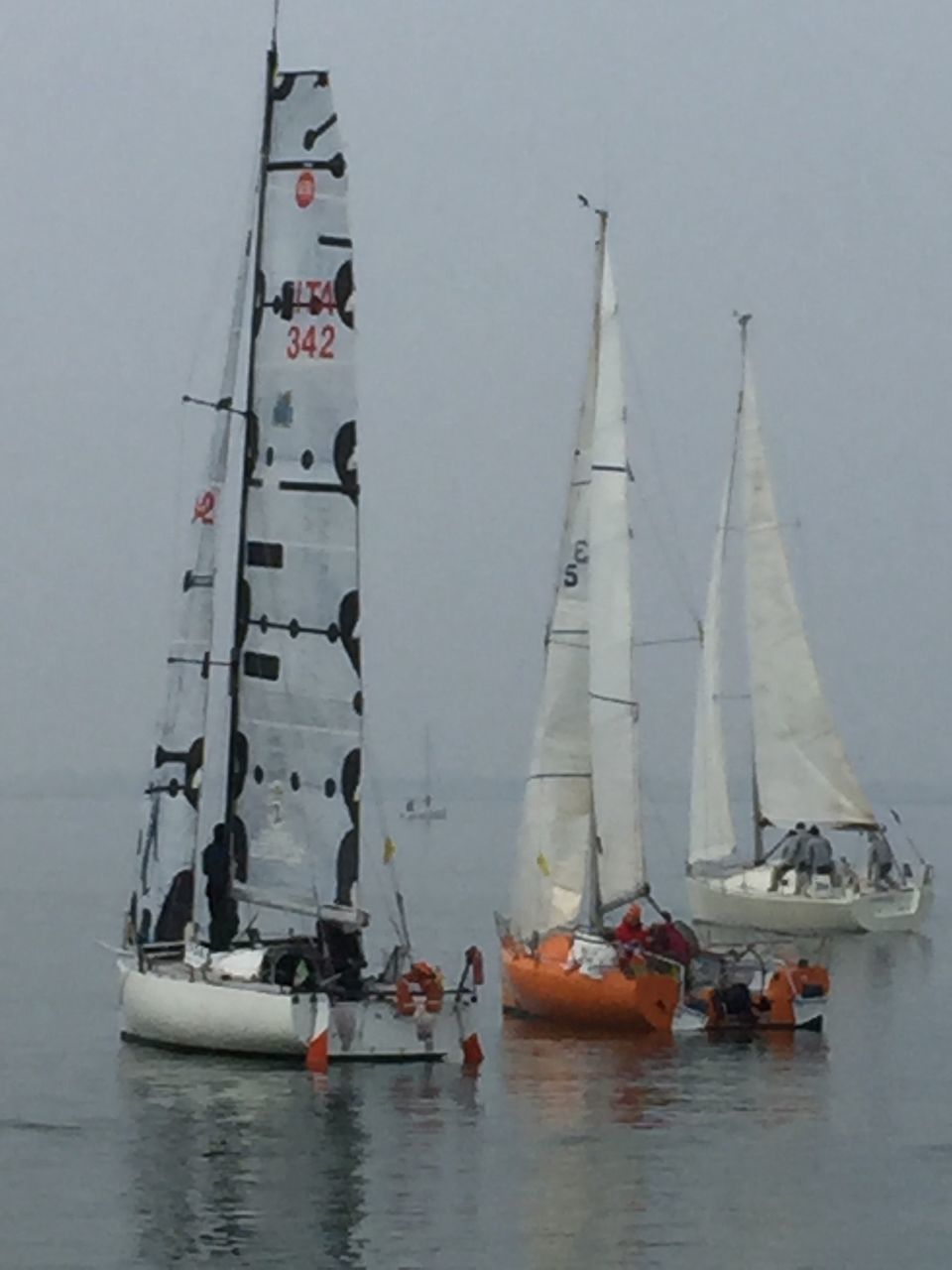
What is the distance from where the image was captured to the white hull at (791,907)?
Answer: 64.2 m

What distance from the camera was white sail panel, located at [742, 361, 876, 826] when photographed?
65.8 meters

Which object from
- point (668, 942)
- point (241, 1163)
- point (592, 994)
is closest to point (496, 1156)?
point (241, 1163)

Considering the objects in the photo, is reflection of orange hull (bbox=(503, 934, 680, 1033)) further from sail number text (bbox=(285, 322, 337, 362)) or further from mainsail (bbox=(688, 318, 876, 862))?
mainsail (bbox=(688, 318, 876, 862))

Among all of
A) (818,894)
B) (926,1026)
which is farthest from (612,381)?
(818,894)

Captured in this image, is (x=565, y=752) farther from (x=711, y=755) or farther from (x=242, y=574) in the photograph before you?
(x=711, y=755)

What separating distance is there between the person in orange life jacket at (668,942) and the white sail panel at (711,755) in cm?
2690

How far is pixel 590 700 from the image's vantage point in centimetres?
4478

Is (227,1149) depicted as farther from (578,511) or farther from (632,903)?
(578,511)

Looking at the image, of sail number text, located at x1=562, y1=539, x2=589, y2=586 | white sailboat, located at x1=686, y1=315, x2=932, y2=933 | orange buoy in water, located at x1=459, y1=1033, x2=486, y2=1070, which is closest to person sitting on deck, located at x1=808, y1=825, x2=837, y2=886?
white sailboat, located at x1=686, y1=315, x2=932, y2=933

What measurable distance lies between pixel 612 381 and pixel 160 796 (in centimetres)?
1031

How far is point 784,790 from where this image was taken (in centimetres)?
6619

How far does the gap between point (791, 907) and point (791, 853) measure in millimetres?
1511

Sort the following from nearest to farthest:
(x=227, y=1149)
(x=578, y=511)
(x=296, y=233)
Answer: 1. (x=227, y=1149)
2. (x=296, y=233)
3. (x=578, y=511)

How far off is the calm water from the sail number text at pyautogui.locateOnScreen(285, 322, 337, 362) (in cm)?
912
